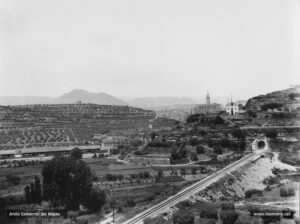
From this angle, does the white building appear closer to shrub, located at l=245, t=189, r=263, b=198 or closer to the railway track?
the railway track

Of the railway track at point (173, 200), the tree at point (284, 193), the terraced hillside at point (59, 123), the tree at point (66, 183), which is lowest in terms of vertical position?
the tree at point (284, 193)

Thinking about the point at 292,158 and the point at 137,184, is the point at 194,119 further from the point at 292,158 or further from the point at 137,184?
the point at 137,184

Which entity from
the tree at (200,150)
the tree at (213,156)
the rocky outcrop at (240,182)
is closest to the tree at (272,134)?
the rocky outcrop at (240,182)

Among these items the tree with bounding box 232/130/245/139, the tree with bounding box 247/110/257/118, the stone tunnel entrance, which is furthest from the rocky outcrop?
the tree with bounding box 247/110/257/118

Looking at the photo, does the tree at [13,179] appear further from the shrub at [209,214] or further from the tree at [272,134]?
the tree at [272,134]

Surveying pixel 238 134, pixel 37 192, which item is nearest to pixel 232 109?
pixel 238 134
